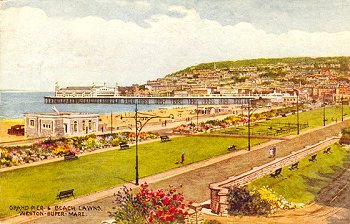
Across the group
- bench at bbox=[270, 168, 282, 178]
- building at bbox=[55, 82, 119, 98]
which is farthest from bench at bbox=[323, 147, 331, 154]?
building at bbox=[55, 82, 119, 98]

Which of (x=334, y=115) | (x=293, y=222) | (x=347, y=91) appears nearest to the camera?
(x=293, y=222)

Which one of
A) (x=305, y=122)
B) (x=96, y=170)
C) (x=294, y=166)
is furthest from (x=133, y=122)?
(x=294, y=166)

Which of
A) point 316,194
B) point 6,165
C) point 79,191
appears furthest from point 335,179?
point 6,165

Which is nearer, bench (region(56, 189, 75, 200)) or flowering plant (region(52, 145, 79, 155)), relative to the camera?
bench (region(56, 189, 75, 200))

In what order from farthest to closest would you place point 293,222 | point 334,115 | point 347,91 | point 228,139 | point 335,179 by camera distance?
point 334,115, point 228,139, point 347,91, point 335,179, point 293,222

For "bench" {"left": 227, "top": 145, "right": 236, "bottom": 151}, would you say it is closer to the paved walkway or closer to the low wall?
the paved walkway

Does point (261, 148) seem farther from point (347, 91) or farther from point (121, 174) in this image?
point (121, 174)

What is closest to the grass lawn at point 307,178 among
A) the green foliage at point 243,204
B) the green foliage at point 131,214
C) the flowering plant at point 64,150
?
the green foliage at point 243,204
